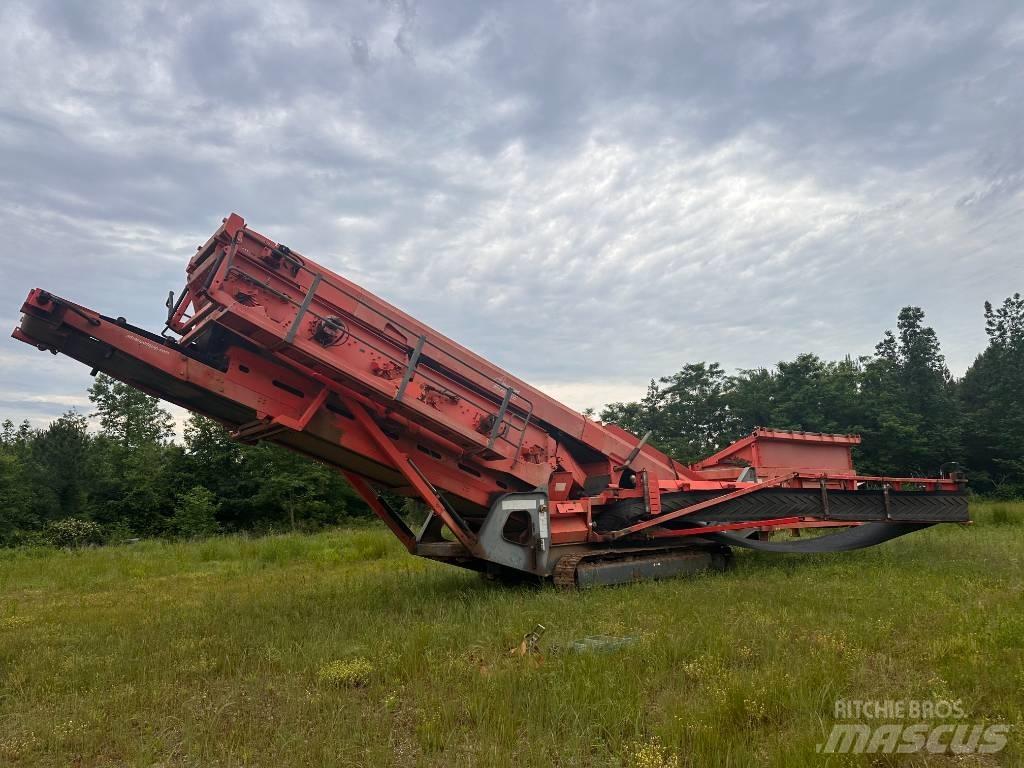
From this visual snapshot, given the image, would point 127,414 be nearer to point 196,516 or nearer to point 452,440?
point 196,516

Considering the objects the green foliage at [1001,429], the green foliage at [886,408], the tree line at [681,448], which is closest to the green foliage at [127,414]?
the tree line at [681,448]

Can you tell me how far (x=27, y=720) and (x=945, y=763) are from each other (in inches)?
215

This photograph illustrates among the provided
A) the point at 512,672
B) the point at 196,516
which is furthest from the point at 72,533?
the point at 512,672

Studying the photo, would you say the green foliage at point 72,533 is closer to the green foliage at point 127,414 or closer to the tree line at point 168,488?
the tree line at point 168,488

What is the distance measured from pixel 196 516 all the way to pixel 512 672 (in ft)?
118

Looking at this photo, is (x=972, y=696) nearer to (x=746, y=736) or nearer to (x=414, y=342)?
(x=746, y=736)

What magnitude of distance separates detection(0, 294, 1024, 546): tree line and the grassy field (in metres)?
27.7

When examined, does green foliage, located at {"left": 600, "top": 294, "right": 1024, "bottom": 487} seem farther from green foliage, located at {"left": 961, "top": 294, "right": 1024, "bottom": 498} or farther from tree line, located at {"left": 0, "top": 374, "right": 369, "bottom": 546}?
tree line, located at {"left": 0, "top": 374, "right": 369, "bottom": 546}

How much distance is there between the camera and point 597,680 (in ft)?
14.2

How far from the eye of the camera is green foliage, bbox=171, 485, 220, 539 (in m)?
35.2

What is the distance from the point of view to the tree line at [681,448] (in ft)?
112

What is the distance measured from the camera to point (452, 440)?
8023mm

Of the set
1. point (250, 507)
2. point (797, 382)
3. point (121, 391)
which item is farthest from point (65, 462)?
point (797, 382)

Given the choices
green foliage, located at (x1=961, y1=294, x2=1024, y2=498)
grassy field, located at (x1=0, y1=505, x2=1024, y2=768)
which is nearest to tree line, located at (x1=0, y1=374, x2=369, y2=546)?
grassy field, located at (x1=0, y1=505, x2=1024, y2=768)
